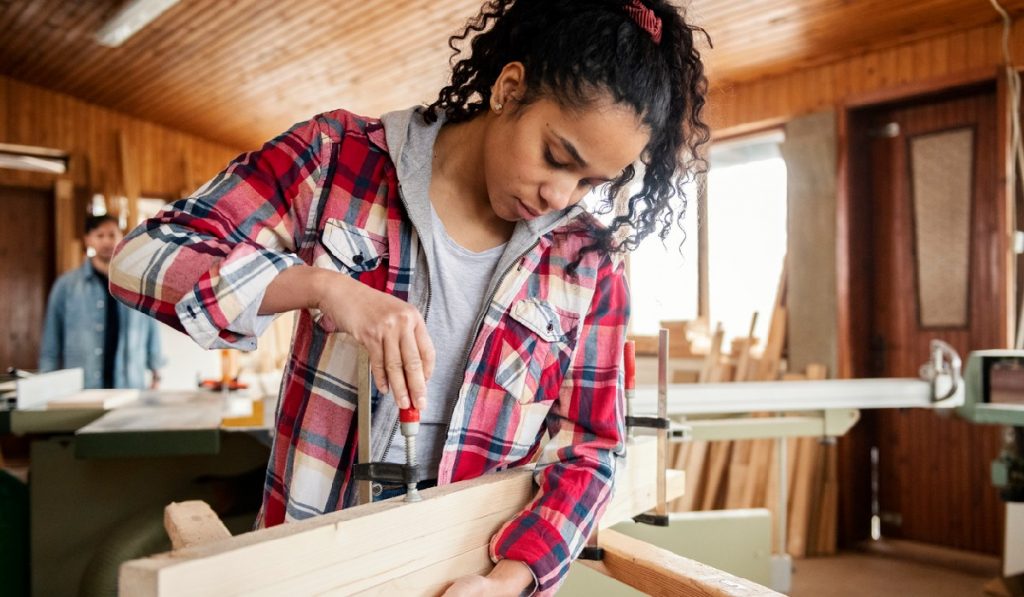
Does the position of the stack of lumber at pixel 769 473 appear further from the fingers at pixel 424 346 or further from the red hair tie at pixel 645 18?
the fingers at pixel 424 346

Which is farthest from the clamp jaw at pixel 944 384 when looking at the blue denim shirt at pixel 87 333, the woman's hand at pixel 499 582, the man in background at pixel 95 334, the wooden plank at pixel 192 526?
the blue denim shirt at pixel 87 333

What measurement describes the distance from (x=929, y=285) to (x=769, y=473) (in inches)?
59.6

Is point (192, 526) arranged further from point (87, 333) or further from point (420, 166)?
point (87, 333)

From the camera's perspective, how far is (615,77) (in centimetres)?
98

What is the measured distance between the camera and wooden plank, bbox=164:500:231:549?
1049 mm

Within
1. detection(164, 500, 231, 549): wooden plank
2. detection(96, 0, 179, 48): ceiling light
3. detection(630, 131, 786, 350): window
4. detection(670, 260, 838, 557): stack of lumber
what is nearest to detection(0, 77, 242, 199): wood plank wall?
detection(96, 0, 179, 48): ceiling light

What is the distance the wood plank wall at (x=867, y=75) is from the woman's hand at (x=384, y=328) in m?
3.22

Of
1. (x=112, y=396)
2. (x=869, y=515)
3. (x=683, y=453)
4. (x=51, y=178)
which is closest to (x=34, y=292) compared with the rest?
(x=51, y=178)

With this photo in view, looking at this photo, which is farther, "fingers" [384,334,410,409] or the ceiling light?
the ceiling light

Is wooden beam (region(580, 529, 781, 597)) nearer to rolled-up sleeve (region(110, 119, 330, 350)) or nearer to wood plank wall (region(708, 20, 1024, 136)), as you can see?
rolled-up sleeve (region(110, 119, 330, 350))

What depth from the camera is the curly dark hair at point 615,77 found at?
3.24ft

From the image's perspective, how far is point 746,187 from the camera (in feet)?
18.2

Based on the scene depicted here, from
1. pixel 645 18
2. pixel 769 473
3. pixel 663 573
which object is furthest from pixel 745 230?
pixel 645 18

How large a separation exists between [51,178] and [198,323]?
7.64 meters
